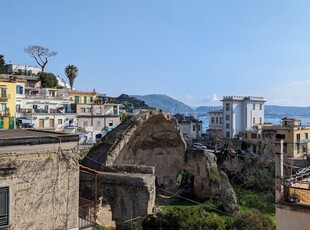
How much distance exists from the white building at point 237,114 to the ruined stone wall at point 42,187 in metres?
55.4

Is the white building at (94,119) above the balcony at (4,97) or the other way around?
the other way around

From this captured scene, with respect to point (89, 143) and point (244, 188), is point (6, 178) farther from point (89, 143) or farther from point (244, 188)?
point (89, 143)

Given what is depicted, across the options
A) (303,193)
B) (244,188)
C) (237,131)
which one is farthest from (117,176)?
(237,131)

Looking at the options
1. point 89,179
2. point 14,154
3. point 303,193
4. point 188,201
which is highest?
point 14,154

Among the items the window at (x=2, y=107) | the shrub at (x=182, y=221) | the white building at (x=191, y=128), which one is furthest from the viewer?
the white building at (x=191, y=128)

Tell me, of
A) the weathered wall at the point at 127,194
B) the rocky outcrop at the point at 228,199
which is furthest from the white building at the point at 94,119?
the weathered wall at the point at 127,194

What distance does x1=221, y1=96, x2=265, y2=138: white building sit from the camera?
6469cm

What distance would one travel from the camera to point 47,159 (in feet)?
33.5

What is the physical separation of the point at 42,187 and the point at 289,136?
43617 millimetres

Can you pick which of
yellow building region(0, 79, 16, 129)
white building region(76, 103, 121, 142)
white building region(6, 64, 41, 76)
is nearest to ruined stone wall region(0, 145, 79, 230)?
yellow building region(0, 79, 16, 129)

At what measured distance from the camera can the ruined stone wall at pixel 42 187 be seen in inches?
370

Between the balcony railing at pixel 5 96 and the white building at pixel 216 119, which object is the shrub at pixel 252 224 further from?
the white building at pixel 216 119

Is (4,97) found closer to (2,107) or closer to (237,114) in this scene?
(2,107)

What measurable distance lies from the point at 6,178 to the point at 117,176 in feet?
38.2
